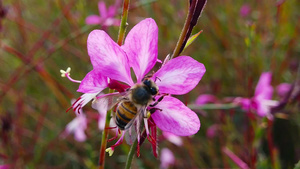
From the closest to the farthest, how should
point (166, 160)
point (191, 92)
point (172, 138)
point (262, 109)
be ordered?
point (262, 109)
point (172, 138)
point (166, 160)
point (191, 92)

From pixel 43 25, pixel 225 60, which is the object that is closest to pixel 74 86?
pixel 43 25

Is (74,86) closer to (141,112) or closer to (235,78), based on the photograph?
(235,78)

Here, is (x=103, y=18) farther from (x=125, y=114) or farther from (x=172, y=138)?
(x=125, y=114)

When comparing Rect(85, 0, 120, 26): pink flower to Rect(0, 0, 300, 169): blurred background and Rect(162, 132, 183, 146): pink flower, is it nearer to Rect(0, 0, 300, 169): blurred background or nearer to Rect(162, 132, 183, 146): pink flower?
Rect(0, 0, 300, 169): blurred background

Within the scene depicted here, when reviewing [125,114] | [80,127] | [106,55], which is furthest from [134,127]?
[80,127]

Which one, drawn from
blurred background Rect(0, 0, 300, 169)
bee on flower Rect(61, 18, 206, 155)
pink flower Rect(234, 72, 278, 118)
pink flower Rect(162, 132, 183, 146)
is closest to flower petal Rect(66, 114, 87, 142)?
blurred background Rect(0, 0, 300, 169)

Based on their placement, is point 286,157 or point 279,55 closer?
point 286,157

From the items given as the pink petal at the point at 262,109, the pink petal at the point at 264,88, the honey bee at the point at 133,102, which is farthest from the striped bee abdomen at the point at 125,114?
the pink petal at the point at 264,88
